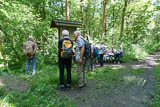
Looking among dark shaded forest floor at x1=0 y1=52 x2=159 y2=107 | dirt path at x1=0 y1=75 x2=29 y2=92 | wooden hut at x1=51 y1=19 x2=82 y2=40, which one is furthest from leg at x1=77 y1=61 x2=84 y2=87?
wooden hut at x1=51 y1=19 x2=82 y2=40

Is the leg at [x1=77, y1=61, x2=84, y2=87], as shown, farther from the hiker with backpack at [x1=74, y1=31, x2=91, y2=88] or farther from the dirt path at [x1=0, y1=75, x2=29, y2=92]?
the dirt path at [x1=0, y1=75, x2=29, y2=92]

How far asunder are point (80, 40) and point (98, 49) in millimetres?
3885

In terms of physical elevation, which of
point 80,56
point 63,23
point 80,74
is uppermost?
point 63,23

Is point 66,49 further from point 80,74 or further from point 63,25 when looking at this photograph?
point 63,25

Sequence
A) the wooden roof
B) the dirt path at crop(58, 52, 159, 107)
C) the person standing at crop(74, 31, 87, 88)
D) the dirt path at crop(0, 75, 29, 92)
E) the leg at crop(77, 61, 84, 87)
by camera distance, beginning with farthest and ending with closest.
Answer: the wooden roof, the leg at crop(77, 61, 84, 87), the person standing at crop(74, 31, 87, 88), the dirt path at crop(0, 75, 29, 92), the dirt path at crop(58, 52, 159, 107)

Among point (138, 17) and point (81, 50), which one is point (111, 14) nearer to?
point (138, 17)

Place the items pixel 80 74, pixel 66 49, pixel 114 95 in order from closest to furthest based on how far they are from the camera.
A: pixel 114 95 < pixel 66 49 < pixel 80 74

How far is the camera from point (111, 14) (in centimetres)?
2169

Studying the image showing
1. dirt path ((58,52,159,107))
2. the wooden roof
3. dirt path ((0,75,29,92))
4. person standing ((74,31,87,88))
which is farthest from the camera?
the wooden roof

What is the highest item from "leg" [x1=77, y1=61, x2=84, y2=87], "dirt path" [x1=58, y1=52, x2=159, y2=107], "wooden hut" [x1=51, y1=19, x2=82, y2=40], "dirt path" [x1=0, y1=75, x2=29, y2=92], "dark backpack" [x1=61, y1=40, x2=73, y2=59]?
"wooden hut" [x1=51, y1=19, x2=82, y2=40]

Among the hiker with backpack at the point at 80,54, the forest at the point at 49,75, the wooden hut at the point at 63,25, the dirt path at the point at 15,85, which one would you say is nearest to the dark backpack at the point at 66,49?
the hiker with backpack at the point at 80,54

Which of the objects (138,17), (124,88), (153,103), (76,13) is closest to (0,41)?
(124,88)

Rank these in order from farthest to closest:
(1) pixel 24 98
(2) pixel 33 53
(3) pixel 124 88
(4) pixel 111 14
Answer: (4) pixel 111 14, (2) pixel 33 53, (3) pixel 124 88, (1) pixel 24 98

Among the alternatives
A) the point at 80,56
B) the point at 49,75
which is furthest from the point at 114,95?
the point at 49,75
